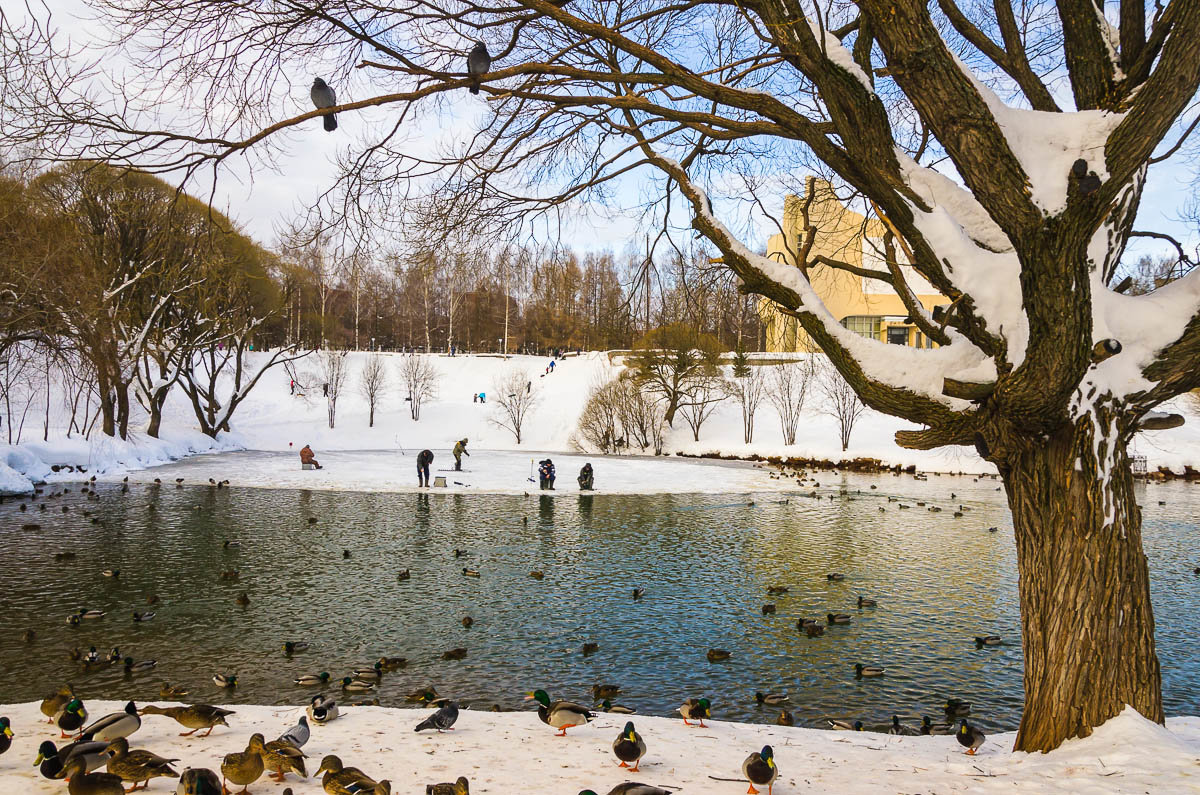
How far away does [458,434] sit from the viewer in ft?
173

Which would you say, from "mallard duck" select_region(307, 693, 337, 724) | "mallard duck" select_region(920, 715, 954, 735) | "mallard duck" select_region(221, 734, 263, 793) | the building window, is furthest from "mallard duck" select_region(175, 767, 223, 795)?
the building window

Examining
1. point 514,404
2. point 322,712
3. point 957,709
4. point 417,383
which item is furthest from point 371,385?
point 957,709

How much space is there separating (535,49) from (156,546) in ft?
50.9

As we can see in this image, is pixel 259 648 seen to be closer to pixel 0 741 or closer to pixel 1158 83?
pixel 0 741

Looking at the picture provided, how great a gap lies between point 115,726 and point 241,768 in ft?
6.31

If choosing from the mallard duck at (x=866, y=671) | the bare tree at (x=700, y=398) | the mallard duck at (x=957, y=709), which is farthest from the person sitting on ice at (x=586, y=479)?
the mallard duck at (x=957, y=709)

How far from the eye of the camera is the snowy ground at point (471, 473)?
29078mm

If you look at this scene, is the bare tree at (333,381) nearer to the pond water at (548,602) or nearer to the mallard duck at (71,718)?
the pond water at (548,602)

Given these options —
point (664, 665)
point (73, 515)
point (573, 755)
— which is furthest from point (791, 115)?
point (73, 515)

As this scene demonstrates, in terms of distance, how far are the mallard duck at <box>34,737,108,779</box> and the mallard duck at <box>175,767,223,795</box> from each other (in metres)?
0.80

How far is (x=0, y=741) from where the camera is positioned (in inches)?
234

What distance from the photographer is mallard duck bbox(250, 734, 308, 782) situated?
5.71 m

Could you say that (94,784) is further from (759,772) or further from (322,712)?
(759,772)

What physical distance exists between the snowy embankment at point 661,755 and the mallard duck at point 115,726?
0.43ft
